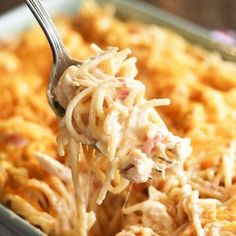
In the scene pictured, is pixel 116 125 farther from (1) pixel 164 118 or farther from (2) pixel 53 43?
(1) pixel 164 118

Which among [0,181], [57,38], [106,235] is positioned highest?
[57,38]

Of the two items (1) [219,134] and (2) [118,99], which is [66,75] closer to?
(2) [118,99]

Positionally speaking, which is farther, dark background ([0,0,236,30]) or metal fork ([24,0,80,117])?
dark background ([0,0,236,30])

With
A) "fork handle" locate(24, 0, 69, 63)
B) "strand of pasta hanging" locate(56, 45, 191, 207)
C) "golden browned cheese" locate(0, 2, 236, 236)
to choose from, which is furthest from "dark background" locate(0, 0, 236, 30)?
"strand of pasta hanging" locate(56, 45, 191, 207)

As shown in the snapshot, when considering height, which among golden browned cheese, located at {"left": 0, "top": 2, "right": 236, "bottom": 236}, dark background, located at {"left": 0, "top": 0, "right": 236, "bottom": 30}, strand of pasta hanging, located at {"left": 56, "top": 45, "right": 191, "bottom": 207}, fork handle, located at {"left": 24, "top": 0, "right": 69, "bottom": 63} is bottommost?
dark background, located at {"left": 0, "top": 0, "right": 236, "bottom": 30}

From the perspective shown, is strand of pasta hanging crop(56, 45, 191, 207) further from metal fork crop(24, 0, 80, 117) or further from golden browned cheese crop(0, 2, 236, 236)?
golden browned cheese crop(0, 2, 236, 236)

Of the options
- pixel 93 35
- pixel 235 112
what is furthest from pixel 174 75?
pixel 93 35

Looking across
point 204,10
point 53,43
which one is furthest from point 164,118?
point 204,10

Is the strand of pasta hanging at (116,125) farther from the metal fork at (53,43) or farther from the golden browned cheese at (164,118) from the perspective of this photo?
the golden browned cheese at (164,118)
